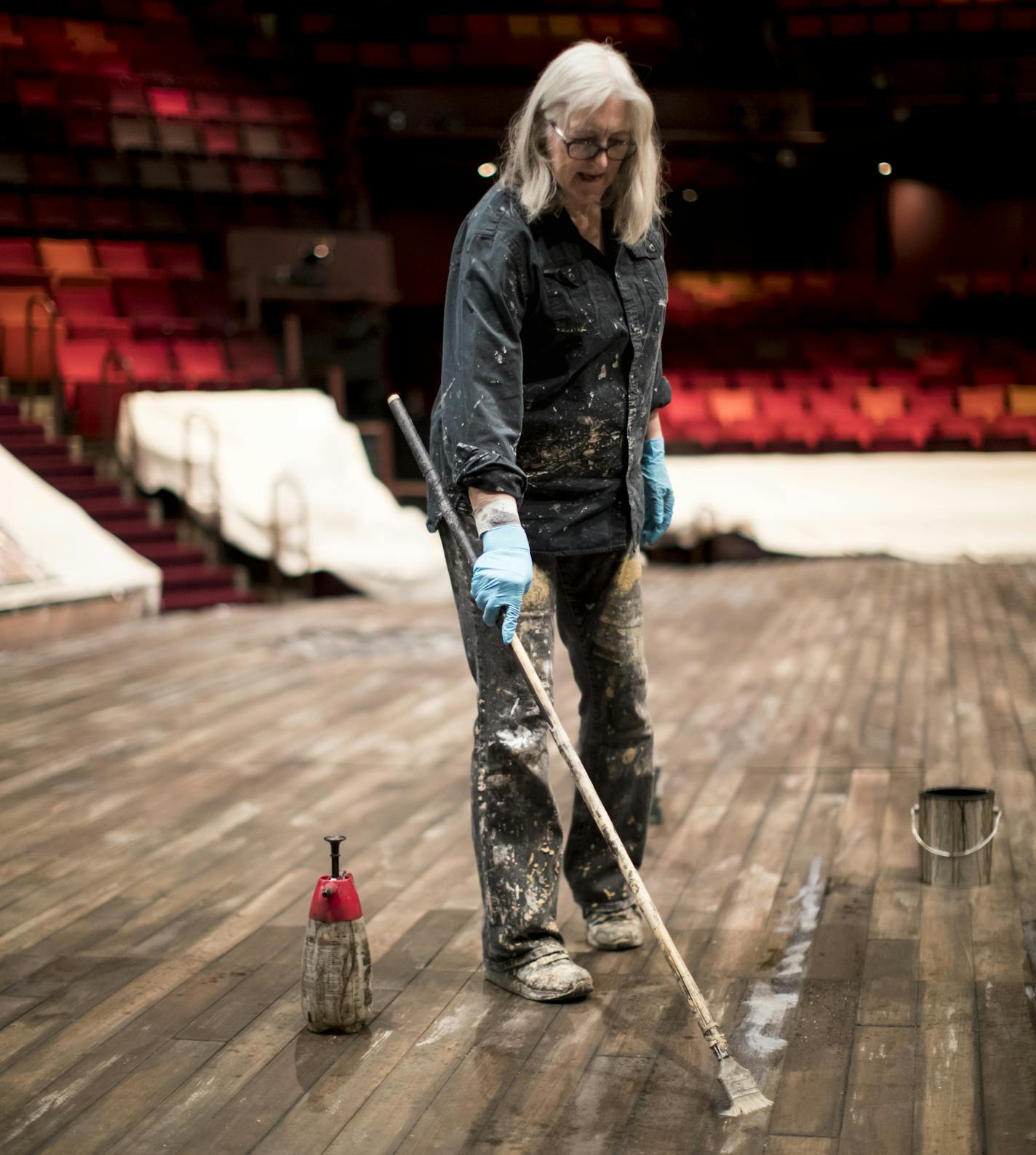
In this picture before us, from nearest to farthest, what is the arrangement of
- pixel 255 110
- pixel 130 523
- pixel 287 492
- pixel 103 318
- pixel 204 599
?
pixel 204 599 < pixel 130 523 < pixel 287 492 < pixel 103 318 < pixel 255 110

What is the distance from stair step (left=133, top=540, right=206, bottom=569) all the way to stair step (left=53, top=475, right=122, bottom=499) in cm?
37

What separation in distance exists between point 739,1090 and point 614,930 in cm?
52

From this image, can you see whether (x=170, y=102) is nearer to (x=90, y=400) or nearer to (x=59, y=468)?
(x=90, y=400)

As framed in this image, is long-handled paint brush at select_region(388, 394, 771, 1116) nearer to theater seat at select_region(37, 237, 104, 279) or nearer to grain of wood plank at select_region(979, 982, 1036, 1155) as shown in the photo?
grain of wood plank at select_region(979, 982, 1036, 1155)

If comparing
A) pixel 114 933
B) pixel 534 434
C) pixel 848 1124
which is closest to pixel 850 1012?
pixel 848 1124

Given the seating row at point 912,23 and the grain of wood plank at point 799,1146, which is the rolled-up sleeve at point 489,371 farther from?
the seating row at point 912,23

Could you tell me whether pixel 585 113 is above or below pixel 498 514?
above

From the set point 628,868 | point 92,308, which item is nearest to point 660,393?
point 628,868

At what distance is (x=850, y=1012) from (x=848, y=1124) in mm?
323

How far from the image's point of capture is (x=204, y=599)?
251 inches

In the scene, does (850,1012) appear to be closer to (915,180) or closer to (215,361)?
(215,361)

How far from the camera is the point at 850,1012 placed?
1829 millimetres

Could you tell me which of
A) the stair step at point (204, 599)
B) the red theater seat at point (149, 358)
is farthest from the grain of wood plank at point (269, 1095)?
the red theater seat at point (149, 358)

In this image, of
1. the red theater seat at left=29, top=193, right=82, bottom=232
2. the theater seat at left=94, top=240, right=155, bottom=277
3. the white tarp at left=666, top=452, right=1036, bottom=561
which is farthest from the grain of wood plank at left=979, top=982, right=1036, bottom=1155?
the red theater seat at left=29, top=193, right=82, bottom=232
